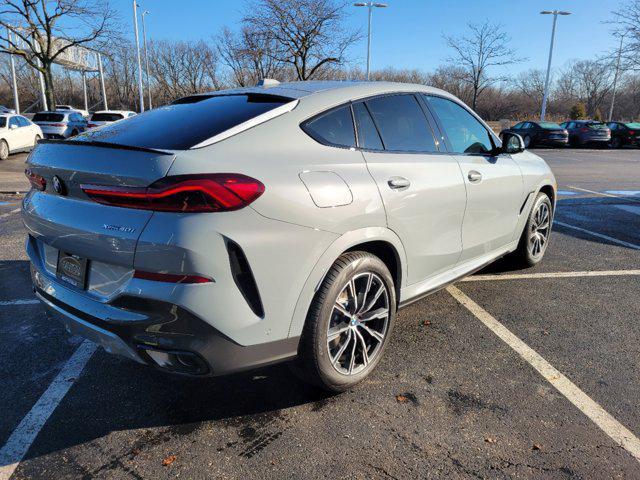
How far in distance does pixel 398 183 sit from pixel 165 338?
5.10ft

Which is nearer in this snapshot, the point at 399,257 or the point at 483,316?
the point at 399,257

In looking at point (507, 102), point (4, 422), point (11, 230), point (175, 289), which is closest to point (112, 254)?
point (175, 289)

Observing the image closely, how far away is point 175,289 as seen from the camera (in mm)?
2057

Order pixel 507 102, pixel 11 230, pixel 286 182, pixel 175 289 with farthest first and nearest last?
pixel 507 102 < pixel 11 230 < pixel 286 182 < pixel 175 289

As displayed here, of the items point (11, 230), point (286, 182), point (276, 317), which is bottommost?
point (11, 230)

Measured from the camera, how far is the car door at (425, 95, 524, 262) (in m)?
3.62

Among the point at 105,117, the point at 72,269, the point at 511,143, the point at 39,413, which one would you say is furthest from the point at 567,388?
the point at 105,117

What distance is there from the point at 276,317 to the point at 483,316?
2.21 metres

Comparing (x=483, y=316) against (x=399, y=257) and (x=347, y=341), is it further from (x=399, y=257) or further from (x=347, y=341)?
(x=347, y=341)

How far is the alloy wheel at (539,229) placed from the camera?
4.86 meters

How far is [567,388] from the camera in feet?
9.43

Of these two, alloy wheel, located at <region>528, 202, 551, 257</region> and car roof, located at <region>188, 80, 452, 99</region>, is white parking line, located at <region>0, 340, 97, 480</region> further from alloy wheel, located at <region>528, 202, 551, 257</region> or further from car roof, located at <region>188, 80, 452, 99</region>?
alloy wheel, located at <region>528, 202, 551, 257</region>

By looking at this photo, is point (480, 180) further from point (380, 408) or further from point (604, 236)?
point (604, 236)

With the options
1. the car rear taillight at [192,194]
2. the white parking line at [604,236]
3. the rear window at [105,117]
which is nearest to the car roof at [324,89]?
the car rear taillight at [192,194]
